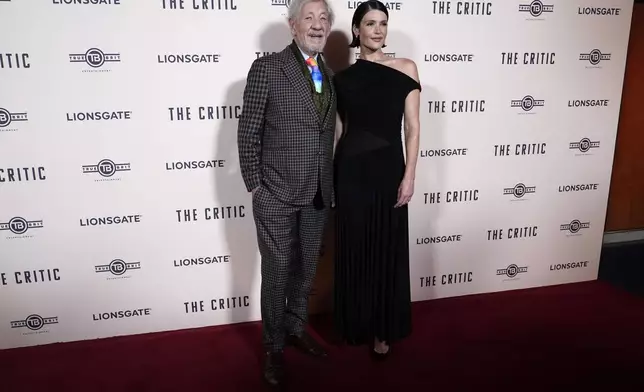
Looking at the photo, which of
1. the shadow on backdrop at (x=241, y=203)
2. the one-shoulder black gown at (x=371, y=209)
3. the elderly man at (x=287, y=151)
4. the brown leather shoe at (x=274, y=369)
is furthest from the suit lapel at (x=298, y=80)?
the brown leather shoe at (x=274, y=369)

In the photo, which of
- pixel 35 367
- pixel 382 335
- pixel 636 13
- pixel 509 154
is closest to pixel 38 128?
pixel 35 367

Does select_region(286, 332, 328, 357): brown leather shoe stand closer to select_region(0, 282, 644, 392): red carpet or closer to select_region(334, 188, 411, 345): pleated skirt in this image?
select_region(0, 282, 644, 392): red carpet

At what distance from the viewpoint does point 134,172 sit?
7.89 feet

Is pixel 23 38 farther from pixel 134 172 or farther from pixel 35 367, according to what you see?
pixel 35 367

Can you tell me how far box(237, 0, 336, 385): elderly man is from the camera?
75.9 inches

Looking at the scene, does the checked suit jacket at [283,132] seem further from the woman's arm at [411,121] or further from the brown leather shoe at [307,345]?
the brown leather shoe at [307,345]

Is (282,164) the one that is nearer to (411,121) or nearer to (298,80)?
(298,80)

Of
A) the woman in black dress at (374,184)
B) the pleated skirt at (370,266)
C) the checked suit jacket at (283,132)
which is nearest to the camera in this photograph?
the checked suit jacket at (283,132)

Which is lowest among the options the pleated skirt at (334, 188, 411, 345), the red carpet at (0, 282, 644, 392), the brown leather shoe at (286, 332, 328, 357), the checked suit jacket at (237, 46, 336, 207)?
the red carpet at (0, 282, 644, 392)

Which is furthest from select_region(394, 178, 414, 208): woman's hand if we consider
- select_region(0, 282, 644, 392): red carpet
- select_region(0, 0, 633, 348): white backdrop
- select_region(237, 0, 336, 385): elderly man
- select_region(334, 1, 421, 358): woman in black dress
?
select_region(0, 282, 644, 392): red carpet

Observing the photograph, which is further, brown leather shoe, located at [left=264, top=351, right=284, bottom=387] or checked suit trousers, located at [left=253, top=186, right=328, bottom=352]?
brown leather shoe, located at [left=264, top=351, right=284, bottom=387]

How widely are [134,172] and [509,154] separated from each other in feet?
6.96

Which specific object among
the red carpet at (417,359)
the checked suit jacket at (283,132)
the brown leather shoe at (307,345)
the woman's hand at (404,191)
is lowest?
the red carpet at (417,359)

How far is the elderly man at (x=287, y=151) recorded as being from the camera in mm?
1928
